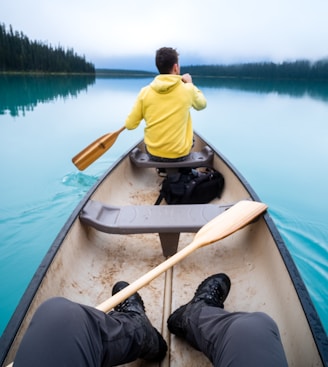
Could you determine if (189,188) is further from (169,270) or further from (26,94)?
(26,94)

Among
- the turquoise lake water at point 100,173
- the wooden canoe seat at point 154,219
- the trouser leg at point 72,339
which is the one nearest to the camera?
the trouser leg at point 72,339

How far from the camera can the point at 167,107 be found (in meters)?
3.15

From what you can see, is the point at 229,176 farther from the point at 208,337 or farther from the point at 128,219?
the point at 208,337

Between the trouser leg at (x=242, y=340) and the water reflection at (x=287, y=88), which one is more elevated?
the water reflection at (x=287, y=88)

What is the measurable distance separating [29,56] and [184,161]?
180ft

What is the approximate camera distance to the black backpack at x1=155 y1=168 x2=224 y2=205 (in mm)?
2939

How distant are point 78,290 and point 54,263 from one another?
0.30m

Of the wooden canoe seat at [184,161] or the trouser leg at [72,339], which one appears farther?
the wooden canoe seat at [184,161]

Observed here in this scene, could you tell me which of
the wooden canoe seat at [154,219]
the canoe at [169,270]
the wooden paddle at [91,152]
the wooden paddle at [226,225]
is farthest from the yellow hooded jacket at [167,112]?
the wooden paddle at [226,225]

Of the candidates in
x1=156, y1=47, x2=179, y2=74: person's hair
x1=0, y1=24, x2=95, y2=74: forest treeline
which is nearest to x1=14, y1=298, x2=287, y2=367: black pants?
x1=156, y1=47, x2=179, y2=74: person's hair

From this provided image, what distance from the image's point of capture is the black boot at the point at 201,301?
1.48m

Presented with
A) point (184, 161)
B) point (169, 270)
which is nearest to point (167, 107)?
point (184, 161)

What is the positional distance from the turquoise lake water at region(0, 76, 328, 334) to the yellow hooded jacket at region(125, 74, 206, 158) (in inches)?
76.1

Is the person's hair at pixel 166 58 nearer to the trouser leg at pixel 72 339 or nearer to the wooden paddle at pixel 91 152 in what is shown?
the wooden paddle at pixel 91 152
